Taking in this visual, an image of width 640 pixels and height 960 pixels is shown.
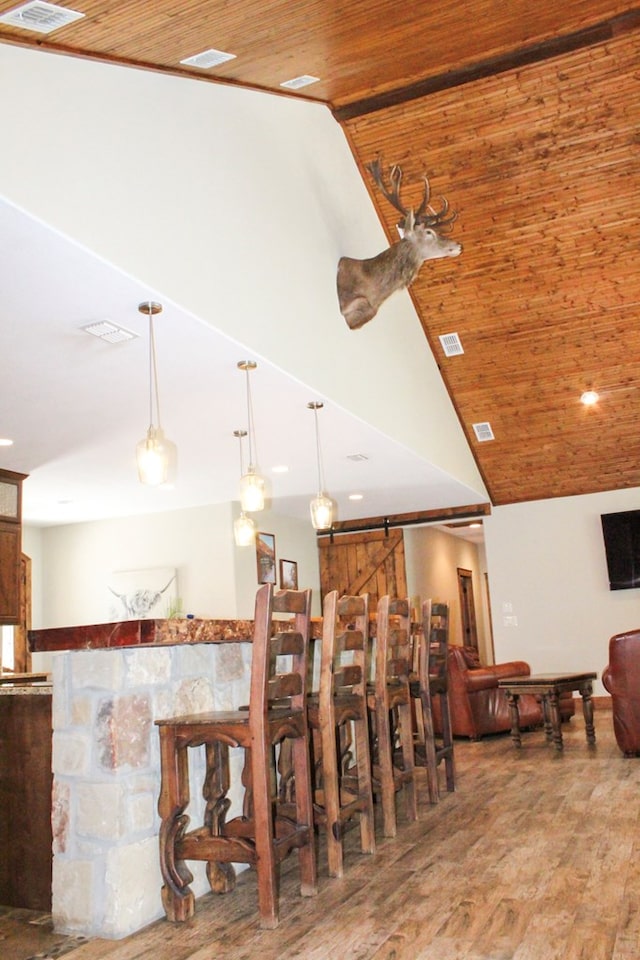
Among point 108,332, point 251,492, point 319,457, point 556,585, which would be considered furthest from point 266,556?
point 108,332

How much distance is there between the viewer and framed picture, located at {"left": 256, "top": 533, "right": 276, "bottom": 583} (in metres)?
9.11

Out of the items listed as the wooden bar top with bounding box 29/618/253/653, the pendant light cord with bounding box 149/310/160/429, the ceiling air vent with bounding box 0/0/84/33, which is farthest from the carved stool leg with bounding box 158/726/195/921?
the ceiling air vent with bounding box 0/0/84/33

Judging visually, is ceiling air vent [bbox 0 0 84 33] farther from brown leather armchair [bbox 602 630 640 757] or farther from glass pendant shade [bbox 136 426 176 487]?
brown leather armchair [bbox 602 630 640 757]

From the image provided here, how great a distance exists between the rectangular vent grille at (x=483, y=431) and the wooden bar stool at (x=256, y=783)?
5.91 metres

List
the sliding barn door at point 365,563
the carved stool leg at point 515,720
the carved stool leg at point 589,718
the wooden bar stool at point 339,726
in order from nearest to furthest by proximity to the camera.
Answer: the wooden bar stool at point 339,726
the carved stool leg at point 589,718
the carved stool leg at point 515,720
the sliding barn door at point 365,563

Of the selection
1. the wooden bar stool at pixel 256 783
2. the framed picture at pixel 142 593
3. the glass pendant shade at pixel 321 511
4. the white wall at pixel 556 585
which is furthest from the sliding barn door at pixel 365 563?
the wooden bar stool at pixel 256 783

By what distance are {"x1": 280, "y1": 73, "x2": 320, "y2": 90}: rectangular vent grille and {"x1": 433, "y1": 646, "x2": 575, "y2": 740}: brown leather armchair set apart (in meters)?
4.75

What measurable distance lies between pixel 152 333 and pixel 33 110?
4.16 ft

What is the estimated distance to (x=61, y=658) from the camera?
3.07m

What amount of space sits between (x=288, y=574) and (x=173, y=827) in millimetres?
6814

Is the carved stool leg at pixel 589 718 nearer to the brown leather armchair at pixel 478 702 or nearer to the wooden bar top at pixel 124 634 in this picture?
the brown leather armchair at pixel 478 702

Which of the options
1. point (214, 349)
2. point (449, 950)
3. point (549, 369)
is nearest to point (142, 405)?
point (214, 349)

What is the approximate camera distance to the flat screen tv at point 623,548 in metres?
9.14

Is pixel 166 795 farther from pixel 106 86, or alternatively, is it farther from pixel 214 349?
pixel 106 86
